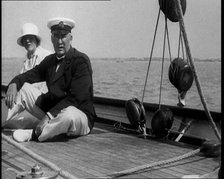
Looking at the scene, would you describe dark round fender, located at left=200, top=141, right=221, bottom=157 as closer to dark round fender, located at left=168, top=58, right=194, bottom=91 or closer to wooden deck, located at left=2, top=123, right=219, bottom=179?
wooden deck, located at left=2, top=123, right=219, bottom=179

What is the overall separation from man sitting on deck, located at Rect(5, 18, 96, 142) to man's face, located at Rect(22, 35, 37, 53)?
1.65ft

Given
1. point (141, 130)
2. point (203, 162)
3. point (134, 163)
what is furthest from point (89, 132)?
point (203, 162)

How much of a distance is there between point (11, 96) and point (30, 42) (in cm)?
97

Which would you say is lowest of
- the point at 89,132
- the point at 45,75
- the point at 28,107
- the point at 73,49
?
the point at 89,132

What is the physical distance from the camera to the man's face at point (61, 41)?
3195mm

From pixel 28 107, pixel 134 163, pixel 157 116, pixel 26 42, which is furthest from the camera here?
pixel 26 42

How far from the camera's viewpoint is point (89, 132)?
3.33 m

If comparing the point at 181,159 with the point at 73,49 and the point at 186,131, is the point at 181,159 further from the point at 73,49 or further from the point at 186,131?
the point at 73,49

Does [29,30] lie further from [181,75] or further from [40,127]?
[181,75]

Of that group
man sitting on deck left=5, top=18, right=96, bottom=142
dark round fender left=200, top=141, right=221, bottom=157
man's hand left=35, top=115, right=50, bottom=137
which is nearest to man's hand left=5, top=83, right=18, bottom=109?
man sitting on deck left=5, top=18, right=96, bottom=142

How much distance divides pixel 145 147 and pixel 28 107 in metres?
1.13

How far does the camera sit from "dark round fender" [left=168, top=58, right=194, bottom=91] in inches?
120

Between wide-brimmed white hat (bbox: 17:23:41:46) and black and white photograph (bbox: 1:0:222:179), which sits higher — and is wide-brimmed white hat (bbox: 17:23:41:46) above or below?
above

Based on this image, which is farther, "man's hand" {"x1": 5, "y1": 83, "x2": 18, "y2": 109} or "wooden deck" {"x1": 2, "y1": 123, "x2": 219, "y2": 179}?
"man's hand" {"x1": 5, "y1": 83, "x2": 18, "y2": 109}
